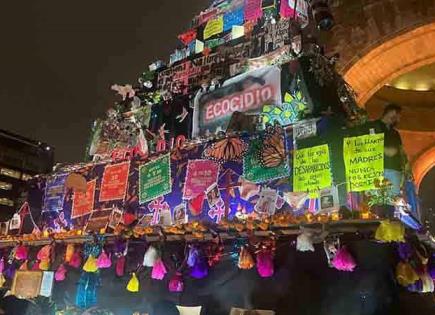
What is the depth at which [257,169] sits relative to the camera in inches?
294

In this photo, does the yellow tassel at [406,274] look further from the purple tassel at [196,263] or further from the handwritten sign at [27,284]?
the handwritten sign at [27,284]

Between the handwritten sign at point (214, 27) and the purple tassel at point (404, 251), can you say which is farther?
the handwritten sign at point (214, 27)

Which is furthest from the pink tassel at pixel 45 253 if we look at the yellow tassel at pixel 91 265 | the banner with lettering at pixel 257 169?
the banner with lettering at pixel 257 169

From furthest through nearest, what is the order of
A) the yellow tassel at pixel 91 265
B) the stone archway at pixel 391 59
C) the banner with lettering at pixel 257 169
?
the stone archway at pixel 391 59 < the yellow tassel at pixel 91 265 < the banner with lettering at pixel 257 169

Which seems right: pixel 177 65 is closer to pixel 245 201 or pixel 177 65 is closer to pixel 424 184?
pixel 245 201

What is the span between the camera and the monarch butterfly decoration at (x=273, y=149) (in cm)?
728

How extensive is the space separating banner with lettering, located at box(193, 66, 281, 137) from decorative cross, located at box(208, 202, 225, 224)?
1646mm

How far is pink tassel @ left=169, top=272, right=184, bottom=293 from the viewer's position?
7.80m

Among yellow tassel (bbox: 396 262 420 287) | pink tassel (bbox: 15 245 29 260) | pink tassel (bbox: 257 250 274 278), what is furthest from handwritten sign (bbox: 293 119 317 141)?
pink tassel (bbox: 15 245 29 260)

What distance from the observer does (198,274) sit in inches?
306

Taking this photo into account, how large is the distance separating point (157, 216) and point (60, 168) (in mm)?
3623

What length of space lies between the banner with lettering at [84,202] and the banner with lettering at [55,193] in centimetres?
51

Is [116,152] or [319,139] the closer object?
[319,139]

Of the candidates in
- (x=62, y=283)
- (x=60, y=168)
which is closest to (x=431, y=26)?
(x=60, y=168)
